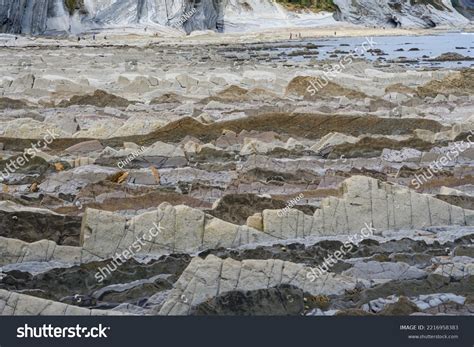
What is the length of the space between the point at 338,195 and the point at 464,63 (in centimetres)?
2944

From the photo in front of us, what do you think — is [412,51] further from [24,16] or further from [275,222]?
[275,222]

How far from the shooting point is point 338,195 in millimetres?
12344

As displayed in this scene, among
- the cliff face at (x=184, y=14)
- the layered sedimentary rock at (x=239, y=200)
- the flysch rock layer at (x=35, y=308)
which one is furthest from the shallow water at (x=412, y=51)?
the flysch rock layer at (x=35, y=308)

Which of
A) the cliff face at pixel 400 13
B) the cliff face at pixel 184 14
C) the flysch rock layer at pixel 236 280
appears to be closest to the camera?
the flysch rock layer at pixel 236 280

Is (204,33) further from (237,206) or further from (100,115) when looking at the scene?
(237,206)

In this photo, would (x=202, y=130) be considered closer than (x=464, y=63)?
Yes

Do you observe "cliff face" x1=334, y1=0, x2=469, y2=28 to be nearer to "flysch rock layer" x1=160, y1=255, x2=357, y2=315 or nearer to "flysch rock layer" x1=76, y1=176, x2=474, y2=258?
"flysch rock layer" x1=76, y1=176, x2=474, y2=258

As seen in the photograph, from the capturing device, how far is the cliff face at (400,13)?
8344 cm

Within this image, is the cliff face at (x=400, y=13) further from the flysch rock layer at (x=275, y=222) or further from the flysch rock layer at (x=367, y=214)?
the flysch rock layer at (x=275, y=222)

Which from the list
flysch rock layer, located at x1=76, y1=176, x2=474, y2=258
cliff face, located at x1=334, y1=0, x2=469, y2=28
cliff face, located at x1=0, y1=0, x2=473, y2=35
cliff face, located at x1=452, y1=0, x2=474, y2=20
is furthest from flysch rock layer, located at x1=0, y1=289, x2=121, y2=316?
cliff face, located at x1=452, y1=0, x2=474, y2=20

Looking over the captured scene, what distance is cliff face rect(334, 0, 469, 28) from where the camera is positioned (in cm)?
8344

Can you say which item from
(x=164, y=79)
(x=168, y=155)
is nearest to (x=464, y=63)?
(x=164, y=79)

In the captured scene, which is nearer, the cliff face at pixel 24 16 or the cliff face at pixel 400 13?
the cliff face at pixel 24 16

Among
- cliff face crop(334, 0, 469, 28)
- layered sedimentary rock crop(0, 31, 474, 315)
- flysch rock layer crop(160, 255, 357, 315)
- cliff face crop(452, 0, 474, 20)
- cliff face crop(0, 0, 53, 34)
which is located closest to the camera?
flysch rock layer crop(160, 255, 357, 315)
